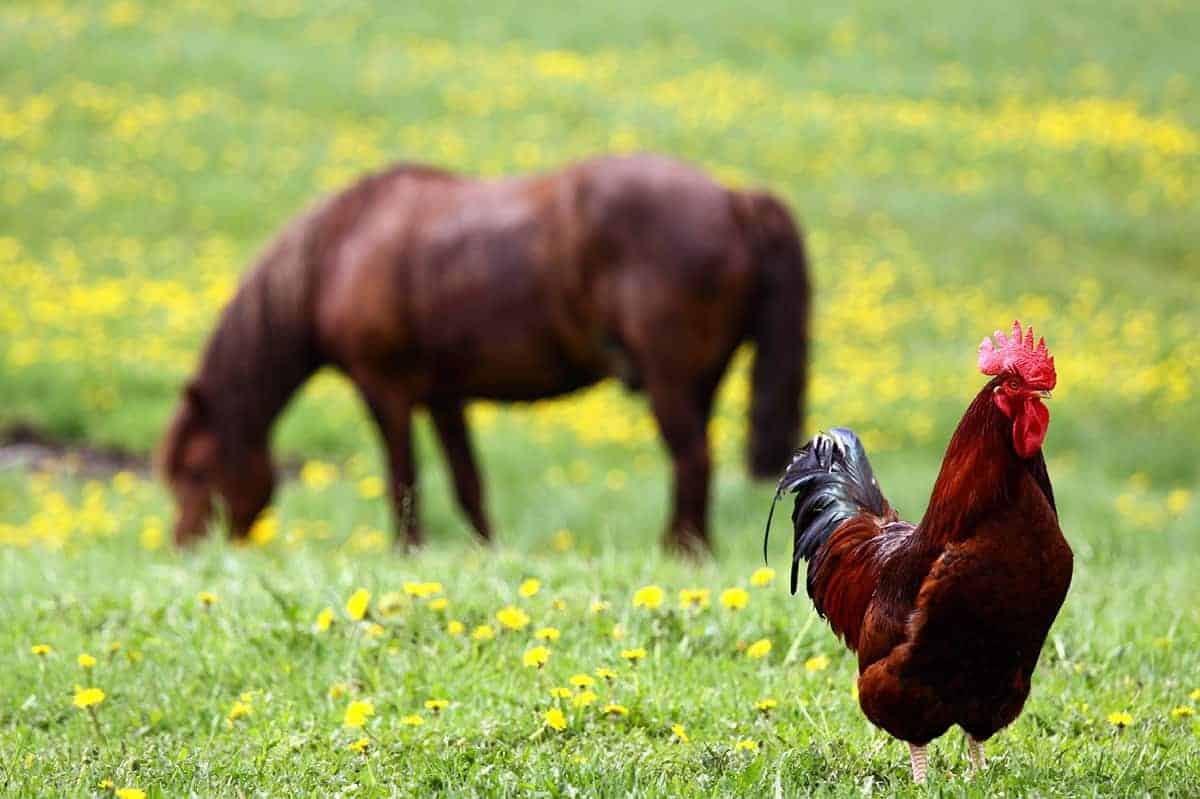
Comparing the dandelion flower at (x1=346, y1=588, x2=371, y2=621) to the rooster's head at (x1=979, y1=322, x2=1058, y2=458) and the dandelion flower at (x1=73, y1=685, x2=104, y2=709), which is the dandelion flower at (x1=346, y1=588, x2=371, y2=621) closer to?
the dandelion flower at (x1=73, y1=685, x2=104, y2=709)

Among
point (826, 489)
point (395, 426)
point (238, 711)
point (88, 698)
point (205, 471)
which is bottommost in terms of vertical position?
point (205, 471)

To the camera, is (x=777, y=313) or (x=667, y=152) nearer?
(x=777, y=313)

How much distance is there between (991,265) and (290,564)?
1251cm

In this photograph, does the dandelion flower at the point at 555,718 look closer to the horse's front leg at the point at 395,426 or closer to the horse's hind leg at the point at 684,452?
the horse's hind leg at the point at 684,452

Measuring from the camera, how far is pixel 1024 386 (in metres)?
3.00

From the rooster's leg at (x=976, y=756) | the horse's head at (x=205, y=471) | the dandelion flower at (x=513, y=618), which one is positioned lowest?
the horse's head at (x=205, y=471)

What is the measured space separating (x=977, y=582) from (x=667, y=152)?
16.4 m

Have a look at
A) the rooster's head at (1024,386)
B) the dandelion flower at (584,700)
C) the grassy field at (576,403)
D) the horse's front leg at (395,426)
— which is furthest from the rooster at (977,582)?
the horse's front leg at (395,426)

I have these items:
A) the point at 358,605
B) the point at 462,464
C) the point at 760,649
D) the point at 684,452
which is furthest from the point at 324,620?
the point at 462,464

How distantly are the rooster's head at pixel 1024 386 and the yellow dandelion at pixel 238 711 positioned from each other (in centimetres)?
209

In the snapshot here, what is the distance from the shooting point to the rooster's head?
2998 millimetres

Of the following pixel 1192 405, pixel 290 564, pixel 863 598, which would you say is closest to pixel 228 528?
pixel 290 564

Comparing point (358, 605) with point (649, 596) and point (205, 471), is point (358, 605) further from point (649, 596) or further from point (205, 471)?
point (205, 471)

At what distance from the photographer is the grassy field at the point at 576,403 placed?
3684mm
